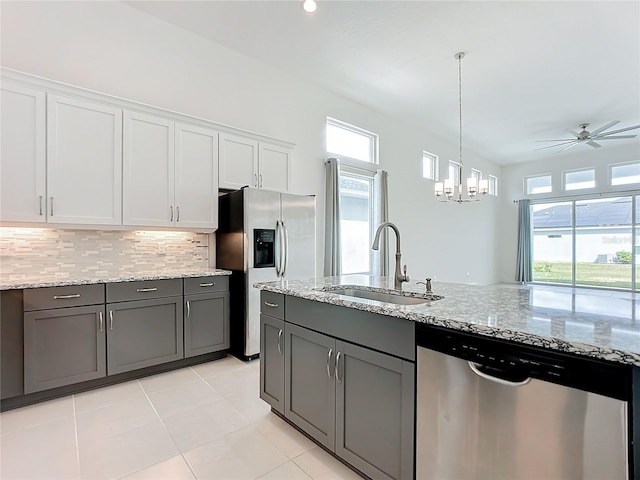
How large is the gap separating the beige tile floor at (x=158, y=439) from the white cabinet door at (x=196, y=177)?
162 centimetres

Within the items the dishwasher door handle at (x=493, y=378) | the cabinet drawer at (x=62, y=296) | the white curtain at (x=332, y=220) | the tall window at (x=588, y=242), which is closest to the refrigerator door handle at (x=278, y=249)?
the white curtain at (x=332, y=220)

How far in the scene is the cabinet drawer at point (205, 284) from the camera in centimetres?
321

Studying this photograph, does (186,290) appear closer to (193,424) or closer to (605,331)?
(193,424)

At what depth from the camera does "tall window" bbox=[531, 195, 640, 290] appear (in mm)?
7793

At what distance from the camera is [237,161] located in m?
3.74

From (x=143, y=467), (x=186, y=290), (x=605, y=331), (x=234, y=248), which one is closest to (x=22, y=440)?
(x=143, y=467)

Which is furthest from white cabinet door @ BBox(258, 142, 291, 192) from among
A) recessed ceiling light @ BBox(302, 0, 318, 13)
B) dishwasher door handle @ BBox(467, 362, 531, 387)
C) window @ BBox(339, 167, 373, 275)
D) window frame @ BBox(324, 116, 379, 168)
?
dishwasher door handle @ BBox(467, 362, 531, 387)

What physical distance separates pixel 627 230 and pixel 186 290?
32.2ft

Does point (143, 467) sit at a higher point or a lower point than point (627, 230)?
lower

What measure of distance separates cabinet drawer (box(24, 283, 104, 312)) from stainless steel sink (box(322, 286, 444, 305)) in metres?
1.93

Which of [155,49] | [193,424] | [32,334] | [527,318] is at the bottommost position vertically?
[193,424]

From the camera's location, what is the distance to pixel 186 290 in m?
3.20

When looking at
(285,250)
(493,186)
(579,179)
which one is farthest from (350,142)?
(579,179)

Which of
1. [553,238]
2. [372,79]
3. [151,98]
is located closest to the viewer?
[151,98]
